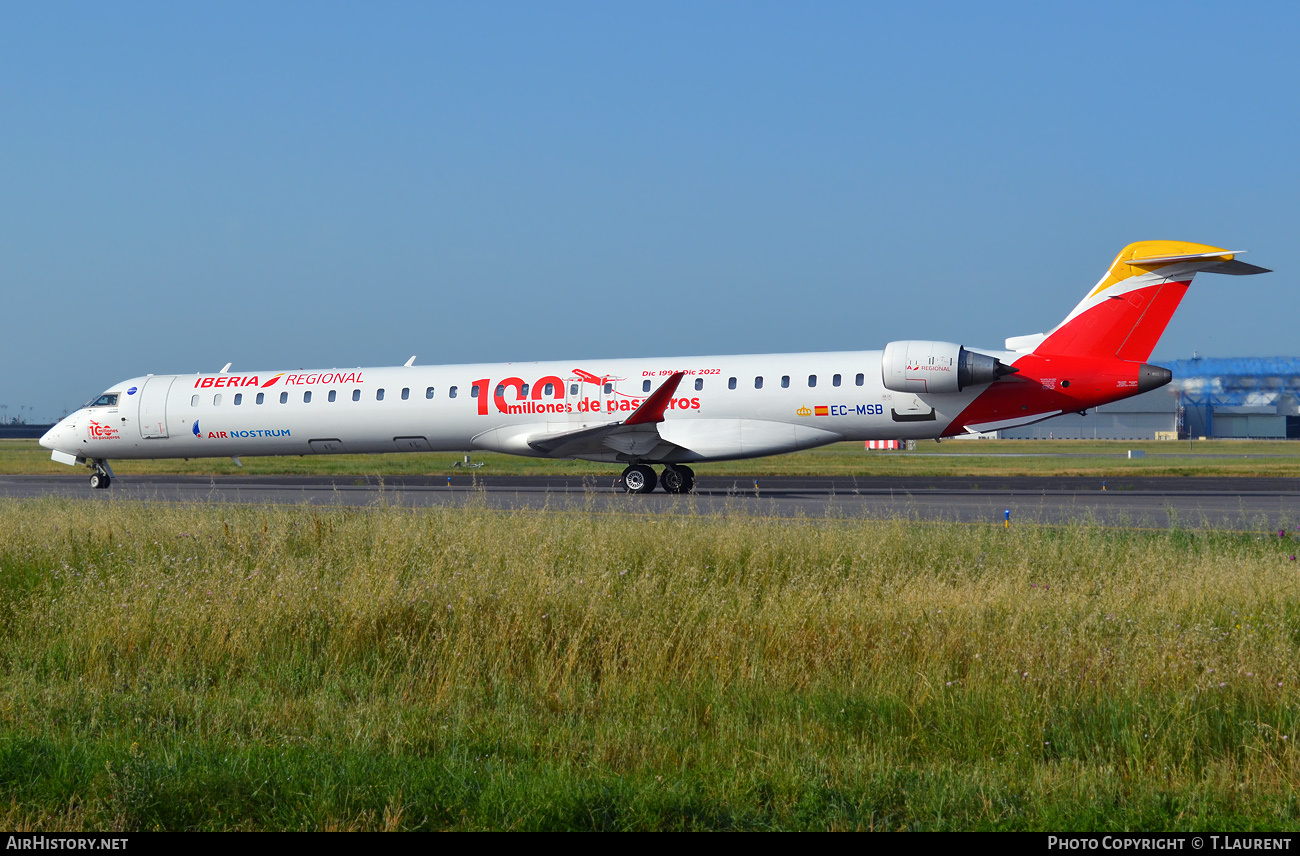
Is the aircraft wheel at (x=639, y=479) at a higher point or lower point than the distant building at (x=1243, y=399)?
lower

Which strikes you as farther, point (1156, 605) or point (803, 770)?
point (1156, 605)

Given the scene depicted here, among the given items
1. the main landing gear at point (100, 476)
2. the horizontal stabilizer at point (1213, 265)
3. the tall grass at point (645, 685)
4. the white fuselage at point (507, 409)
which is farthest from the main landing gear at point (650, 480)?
the tall grass at point (645, 685)

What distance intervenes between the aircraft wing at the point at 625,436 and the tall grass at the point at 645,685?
12.8 metres

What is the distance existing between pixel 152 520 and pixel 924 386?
14596 millimetres

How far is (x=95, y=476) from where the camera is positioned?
27.3m

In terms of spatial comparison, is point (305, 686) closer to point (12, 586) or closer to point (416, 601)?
point (416, 601)

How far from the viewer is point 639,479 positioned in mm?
23734

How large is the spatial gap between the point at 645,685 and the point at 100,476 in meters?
25.1

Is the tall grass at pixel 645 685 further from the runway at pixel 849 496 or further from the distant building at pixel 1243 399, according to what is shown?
the distant building at pixel 1243 399

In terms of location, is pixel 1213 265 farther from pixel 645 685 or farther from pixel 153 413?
pixel 153 413

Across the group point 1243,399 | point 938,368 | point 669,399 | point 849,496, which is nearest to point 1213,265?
point 938,368

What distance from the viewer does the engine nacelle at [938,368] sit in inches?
847

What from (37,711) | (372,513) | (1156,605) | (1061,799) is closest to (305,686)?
(37,711)

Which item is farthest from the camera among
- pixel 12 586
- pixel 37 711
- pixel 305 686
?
pixel 12 586
